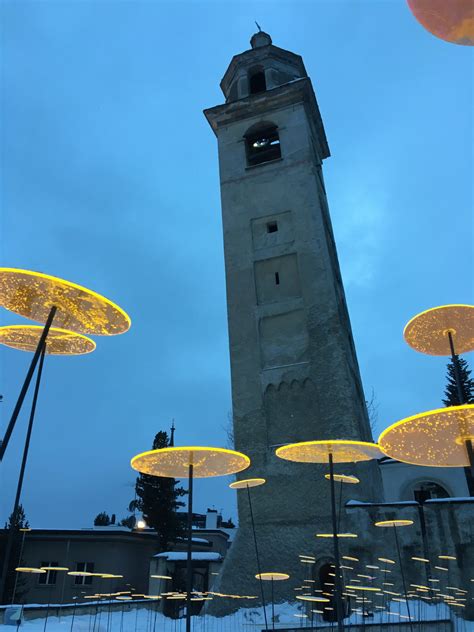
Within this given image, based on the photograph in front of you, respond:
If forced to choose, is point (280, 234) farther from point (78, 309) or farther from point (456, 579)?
point (78, 309)

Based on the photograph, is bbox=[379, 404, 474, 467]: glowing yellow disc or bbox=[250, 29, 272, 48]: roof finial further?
bbox=[250, 29, 272, 48]: roof finial

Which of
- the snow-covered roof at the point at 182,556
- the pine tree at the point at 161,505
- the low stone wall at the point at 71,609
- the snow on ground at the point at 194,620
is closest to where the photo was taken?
the snow on ground at the point at 194,620

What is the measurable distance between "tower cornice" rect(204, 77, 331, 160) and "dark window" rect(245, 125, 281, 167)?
27.3 inches

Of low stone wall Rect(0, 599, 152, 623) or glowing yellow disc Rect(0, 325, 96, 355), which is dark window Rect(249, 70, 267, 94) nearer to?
glowing yellow disc Rect(0, 325, 96, 355)

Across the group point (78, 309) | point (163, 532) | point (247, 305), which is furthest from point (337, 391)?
point (163, 532)

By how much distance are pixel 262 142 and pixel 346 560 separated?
16.4 meters

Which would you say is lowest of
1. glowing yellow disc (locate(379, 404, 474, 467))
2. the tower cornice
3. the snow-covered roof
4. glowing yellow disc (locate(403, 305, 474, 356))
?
the snow-covered roof

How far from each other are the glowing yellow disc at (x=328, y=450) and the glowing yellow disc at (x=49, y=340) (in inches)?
→ 121

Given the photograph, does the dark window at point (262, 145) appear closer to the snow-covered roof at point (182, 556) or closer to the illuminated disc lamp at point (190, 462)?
the snow-covered roof at point (182, 556)

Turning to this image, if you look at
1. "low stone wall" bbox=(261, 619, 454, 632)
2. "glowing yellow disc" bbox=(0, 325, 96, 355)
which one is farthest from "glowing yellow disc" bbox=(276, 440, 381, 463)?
"low stone wall" bbox=(261, 619, 454, 632)

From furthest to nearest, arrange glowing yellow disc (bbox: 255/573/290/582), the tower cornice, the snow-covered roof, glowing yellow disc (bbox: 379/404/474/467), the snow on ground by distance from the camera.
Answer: the tower cornice → the snow-covered roof → the snow on ground → glowing yellow disc (bbox: 255/573/290/582) → glowing yellow disc (bbox: 379/404/474/467)

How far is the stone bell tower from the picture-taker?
15.3 m

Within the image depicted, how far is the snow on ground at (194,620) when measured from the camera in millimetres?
12008

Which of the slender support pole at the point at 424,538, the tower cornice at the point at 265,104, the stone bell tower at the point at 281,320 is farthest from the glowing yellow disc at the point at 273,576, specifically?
the tower cornice at the point at 265,104
